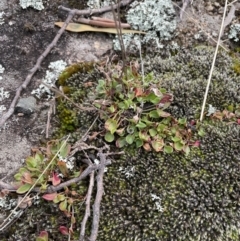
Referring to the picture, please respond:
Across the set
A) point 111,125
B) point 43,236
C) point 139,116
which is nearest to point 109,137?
point 111,125

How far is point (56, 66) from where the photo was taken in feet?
7.43

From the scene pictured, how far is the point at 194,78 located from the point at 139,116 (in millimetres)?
392

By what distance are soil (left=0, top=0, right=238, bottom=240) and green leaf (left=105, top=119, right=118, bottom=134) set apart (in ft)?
1.11

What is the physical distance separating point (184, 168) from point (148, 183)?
0.16 meters

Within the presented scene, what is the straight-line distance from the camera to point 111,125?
191 cm

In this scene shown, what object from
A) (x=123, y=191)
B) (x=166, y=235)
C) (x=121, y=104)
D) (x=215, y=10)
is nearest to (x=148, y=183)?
(x=123, y=191)

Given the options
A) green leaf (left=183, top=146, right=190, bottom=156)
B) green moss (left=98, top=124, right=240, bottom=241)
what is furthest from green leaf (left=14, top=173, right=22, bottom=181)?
green leaf (left=183, top=146, right=190, bottom=156)

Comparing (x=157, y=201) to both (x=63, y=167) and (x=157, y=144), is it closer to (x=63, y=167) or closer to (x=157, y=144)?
(x=157, y=144)

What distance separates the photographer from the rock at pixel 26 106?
6.95ft

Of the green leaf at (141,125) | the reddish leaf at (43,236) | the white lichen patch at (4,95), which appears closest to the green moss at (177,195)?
the green leaf at (141,125)

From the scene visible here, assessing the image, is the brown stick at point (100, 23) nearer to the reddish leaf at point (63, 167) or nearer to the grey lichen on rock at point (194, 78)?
the grey lichen on rock at point (194, 78)

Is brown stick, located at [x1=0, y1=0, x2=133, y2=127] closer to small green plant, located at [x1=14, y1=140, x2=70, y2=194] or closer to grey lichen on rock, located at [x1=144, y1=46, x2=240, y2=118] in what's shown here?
small green plant, located at [x1=14, y1=140, x2=70, y2=194]

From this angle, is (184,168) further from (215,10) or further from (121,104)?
(215,10)

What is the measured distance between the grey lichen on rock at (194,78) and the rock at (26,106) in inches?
22.7
